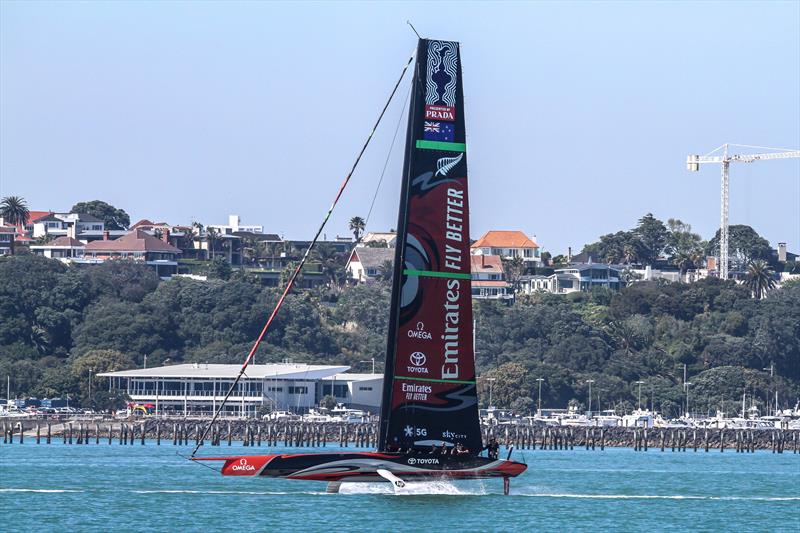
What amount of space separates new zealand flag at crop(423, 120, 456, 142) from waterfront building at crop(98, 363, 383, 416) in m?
91.4

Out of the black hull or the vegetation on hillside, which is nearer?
the black hull

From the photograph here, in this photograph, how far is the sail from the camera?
4697 centimetres

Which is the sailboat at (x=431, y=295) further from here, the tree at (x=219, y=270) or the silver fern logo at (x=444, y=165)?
the tree at (x=219, y=270)

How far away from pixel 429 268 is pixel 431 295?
72 cm

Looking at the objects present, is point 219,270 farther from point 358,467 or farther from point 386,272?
point 358,467

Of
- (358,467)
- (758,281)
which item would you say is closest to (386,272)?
(758,281)

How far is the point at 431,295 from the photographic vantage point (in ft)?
155

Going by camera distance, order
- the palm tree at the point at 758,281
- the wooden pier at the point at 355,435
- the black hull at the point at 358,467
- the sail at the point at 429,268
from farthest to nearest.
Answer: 1. the palm tree at the point at 758,281
2. the wooden pier at the point at 355,435
3. the sail at the point at 429,268
4. the black hull at the point at 358,467

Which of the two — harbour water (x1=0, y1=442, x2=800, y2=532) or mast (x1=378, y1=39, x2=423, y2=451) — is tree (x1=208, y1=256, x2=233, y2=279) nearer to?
harbour water (x1=0, y1=442, x2=800, y2=532)

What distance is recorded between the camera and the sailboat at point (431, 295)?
153 feet

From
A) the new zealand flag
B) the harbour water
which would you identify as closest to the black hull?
the harbour water

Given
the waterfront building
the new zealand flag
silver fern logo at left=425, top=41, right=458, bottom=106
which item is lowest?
the waterfront building

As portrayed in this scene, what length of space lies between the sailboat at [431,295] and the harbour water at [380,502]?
48.0 inches

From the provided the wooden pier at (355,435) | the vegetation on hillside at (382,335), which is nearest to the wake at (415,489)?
the wooden pier at (355,435)
